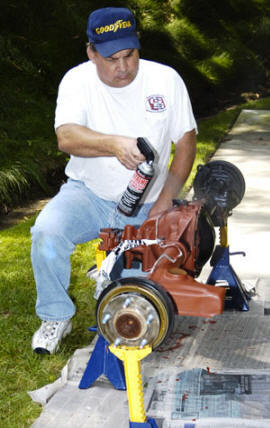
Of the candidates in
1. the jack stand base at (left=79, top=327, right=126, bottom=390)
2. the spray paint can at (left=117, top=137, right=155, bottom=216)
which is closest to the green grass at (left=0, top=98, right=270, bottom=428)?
the jack stand base at (left=79, top=327, right=126, bottom=390)

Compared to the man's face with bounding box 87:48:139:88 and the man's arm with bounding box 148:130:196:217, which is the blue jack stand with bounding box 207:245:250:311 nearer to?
the man's arm with bounding box 148:130:196:217

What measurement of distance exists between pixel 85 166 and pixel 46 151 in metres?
3.60

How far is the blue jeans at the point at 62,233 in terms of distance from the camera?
9.43 ft

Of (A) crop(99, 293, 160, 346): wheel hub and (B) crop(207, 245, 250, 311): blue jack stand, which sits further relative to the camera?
(B) crop(207, 245, 250, 311): blue jack stand

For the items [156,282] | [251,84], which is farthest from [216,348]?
[251,84]

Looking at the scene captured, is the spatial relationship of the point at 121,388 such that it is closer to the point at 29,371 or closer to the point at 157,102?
the point at 29,371

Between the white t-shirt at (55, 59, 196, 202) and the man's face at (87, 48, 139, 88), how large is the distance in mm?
83

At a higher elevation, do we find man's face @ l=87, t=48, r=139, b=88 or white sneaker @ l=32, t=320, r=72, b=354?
A: man's face @ l=87, t=48, r=139, b=88

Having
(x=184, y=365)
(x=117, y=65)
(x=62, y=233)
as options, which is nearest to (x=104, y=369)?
(x=184, y=365)

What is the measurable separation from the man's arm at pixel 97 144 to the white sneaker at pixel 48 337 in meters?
0.80

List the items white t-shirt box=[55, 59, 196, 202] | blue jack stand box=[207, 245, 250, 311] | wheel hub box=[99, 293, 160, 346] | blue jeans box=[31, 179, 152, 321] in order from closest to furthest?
wheel hub box=[99, 293, 160, 346], blue jeans box=[31, 179, 152, 321], white t-shirt box=[55, 59, 196, 202], blue jack stand box=[207, 245, 250, 311]

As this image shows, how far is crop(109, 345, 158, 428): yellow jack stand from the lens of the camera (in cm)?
215

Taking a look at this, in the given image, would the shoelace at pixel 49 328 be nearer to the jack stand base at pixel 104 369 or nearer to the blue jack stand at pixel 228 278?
the jack stand base at pixel 104 369

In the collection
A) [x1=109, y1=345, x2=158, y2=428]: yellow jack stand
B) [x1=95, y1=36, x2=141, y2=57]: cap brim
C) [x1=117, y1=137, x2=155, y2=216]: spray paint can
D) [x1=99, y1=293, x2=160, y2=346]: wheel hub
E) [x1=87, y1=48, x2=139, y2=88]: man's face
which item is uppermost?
[x1=95, y1=36, x2=141, y2=57]: cap brim
